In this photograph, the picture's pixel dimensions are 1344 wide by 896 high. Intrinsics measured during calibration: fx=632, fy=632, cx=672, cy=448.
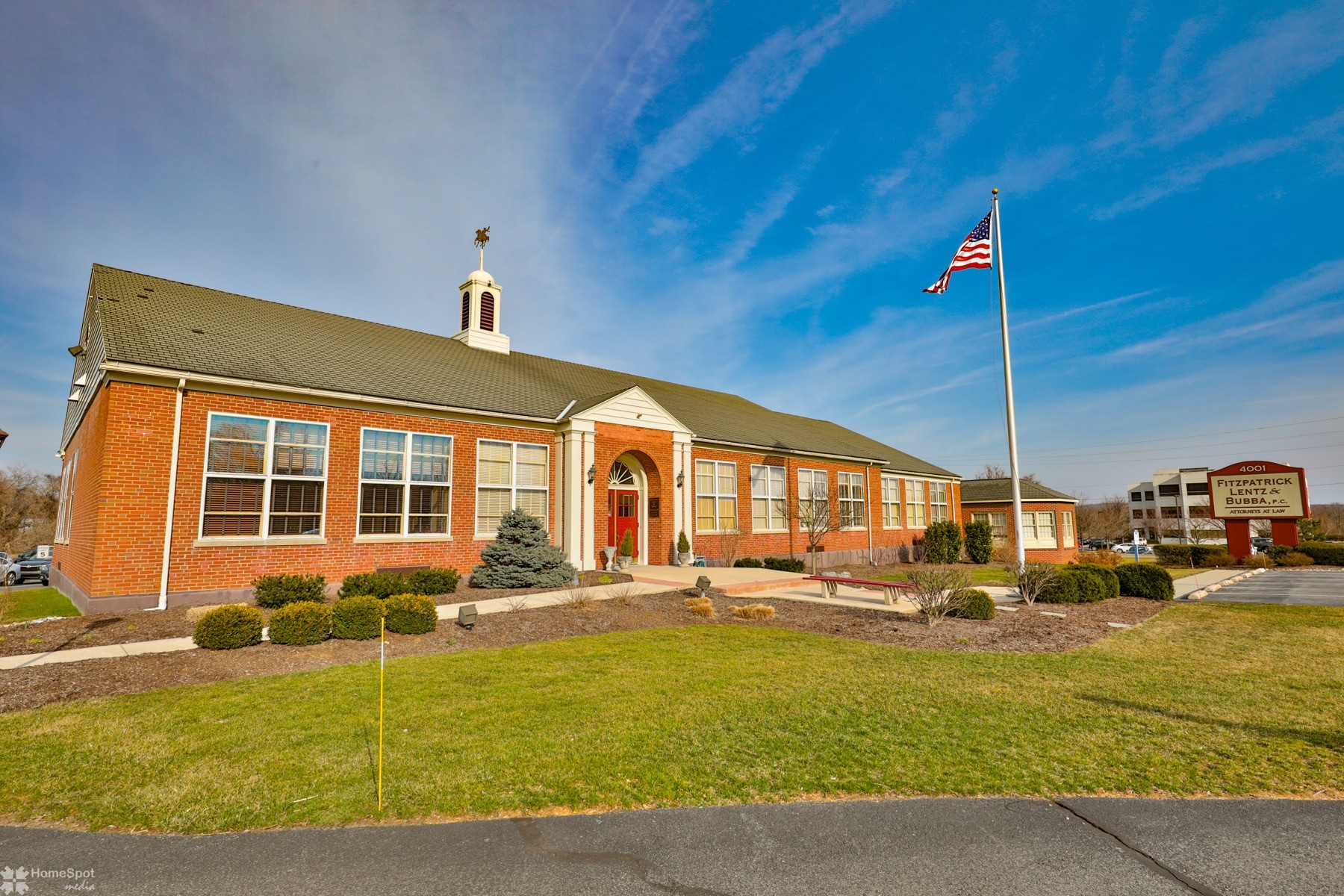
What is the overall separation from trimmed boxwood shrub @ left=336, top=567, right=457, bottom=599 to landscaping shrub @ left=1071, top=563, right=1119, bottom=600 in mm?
15452

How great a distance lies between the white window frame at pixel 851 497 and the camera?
94.6ft

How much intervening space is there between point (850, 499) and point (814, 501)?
475cm

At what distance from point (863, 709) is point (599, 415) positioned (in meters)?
14.0

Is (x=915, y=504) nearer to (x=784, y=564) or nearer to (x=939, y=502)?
(x=939, y=502)

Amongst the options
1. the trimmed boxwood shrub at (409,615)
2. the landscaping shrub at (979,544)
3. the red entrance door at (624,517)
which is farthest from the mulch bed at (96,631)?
the landscaping shrub at (979,544)

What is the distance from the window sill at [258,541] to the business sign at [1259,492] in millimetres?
34861

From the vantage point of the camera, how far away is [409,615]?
10.3m

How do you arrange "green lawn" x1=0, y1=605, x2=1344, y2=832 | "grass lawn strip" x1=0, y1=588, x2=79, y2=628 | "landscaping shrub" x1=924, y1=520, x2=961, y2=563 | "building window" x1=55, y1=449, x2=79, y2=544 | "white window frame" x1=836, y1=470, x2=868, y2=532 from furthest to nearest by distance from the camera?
"landscaping shrub" x1=924, y1=520, x2=961, y2=563 → "white window frame" x1=836, y1=470, x2=868, y2=532 → "building window" x1=55, y1=449, x2=79, y2=544 → "grass lawn strip" x1=0, y1=588, x2=79, y2=628 → "green lawn" x1=0, y1=605, x2=1344, y2=832

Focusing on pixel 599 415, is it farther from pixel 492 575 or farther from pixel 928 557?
pixel 928 557

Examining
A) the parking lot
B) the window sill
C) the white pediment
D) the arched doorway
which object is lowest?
the parking lot

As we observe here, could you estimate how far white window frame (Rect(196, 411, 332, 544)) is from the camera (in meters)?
13.2

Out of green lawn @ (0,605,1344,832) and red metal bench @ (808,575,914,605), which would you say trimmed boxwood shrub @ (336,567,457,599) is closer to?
green lawn @ (0,605,1344,832)

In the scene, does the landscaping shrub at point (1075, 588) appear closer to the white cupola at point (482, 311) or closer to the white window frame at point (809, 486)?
the white window frame at point (809, 486)

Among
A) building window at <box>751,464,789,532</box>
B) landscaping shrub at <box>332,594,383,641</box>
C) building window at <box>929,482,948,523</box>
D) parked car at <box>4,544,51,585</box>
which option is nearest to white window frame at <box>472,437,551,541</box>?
landscaping shrub at <box>332,594,383,641</box>
